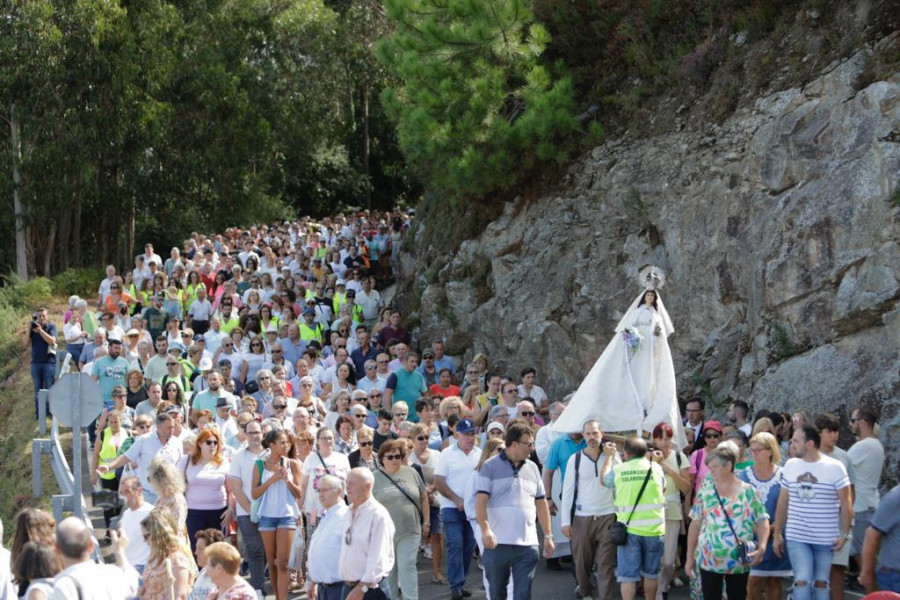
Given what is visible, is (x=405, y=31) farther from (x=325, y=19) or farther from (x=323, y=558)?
(x=325, y=19)

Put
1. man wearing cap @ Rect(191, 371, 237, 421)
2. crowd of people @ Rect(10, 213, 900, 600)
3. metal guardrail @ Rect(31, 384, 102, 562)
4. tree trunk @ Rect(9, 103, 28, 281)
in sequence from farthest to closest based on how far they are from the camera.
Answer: tree trunk @ Rect(9, 103, 28, 281), man wearing cap @ Rect(191, 371, 237, 421), metal guardrail @ Rect(31, 384, 102, 562), crowd of people @ Rect(10, 213, 900, 600)

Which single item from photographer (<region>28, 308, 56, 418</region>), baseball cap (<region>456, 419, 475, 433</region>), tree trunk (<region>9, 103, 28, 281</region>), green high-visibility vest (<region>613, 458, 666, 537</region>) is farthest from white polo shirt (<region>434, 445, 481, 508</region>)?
tree trunk (<region>9, 103, 28, 281</region>)

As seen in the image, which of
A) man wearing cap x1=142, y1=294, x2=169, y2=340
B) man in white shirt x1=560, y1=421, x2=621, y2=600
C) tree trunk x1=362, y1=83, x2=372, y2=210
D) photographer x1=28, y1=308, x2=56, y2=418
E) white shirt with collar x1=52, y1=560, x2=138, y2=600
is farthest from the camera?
tree trunk x1=362, y1=83, x2=372, y2=210

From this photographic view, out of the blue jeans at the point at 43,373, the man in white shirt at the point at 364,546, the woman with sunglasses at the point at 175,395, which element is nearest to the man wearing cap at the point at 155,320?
the blue jeans at the point at 43,373

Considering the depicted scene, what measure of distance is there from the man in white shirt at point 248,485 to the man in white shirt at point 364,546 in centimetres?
283

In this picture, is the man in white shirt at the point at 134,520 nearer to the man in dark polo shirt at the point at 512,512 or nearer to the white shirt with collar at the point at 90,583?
the white shirt with collar at the point at 90,583

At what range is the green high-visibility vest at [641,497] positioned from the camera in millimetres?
9852

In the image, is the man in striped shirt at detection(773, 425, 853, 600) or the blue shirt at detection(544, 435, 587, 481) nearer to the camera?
the man in striped shirt at detection(773, 425, 853, 600)

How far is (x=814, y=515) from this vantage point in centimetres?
923

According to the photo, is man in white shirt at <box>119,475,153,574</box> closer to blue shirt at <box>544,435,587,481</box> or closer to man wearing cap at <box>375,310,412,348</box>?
blue shirt at <box>544,435,587,481</box>

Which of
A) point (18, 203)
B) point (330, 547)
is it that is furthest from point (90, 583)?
point (18, 203)

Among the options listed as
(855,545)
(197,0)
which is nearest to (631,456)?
(855,545)

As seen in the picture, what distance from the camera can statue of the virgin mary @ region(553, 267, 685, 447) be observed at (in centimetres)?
1290

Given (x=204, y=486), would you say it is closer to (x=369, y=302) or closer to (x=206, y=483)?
(x=206, y=483)
